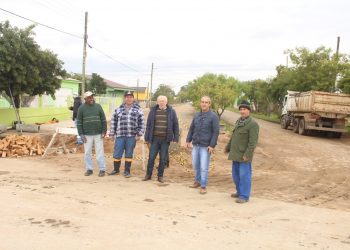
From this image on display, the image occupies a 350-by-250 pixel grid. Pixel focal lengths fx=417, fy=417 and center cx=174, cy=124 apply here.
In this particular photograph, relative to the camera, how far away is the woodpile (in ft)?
38.8

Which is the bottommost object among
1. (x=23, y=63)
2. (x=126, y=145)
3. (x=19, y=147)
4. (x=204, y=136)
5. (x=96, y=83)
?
(x=19, y=147)

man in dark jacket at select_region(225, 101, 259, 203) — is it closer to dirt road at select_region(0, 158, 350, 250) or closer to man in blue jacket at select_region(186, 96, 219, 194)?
dirt road at select_region(0, 158, 350, 250)

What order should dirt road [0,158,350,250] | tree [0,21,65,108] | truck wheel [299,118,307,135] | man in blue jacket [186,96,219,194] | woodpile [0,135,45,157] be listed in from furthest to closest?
truck wheel [299,118,307,135]
tree [0,21,65,108]
woodpile [0,135,45,157]
man in blue jacket [186,96,219,194]
dirt road [0,158,350,250]

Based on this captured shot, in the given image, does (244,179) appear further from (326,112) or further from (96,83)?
(96,83)

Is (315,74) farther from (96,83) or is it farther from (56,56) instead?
(96,83)

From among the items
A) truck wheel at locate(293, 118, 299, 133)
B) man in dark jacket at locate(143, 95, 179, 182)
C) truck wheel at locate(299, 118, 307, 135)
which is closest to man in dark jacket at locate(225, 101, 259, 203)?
man in dark jacket at locate(143, 95, 179, 182)

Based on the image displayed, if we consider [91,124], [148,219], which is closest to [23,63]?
[91,124]

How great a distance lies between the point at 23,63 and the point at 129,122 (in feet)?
33.3

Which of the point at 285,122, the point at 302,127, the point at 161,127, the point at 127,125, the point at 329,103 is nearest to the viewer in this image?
the point at 161,127

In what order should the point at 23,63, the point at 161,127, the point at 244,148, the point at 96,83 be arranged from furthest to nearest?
the point at 96,83
the point at 23,63
the point at 161,127
the point at 244,148

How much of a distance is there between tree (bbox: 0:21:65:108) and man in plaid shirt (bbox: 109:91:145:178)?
926 cm

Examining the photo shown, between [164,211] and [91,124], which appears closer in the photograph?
[164,211]

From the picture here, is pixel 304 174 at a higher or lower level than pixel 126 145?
lower

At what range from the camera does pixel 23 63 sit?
16797 millimetres
